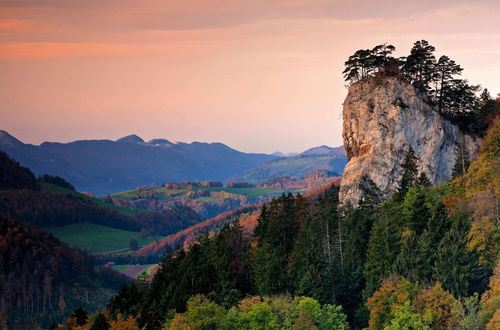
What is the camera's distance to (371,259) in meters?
127

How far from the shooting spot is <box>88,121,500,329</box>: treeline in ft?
352

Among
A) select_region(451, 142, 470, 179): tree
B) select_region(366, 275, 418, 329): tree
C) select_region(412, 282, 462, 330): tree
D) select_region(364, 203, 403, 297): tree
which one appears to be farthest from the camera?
select_region(451, 142, 470, 179): tree

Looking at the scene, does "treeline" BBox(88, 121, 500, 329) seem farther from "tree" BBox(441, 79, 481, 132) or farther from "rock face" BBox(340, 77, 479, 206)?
"tree" BBox(441, 79, 481, 132)

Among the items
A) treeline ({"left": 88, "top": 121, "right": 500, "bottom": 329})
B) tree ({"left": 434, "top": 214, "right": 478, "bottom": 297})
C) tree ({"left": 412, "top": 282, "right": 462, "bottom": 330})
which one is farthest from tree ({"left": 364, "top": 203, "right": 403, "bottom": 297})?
tree ({"left": 412, "top": 282, "right": 462, "bottom": 330})

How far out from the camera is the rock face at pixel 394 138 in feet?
510

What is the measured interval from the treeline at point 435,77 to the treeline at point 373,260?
1895cm

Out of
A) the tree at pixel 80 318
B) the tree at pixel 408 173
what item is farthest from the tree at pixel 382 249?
the tree at pixel 80 318

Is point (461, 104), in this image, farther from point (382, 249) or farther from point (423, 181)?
point (382, 249)

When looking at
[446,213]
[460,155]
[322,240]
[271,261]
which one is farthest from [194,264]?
[460,155]

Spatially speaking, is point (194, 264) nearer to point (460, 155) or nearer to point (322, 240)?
point (322, 240)

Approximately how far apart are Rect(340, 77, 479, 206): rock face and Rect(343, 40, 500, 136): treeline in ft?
11.5

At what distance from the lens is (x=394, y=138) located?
511 feet

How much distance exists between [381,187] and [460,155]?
18.3 meters

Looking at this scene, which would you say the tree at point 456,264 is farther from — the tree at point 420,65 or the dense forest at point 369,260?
the tree at point 420,65
